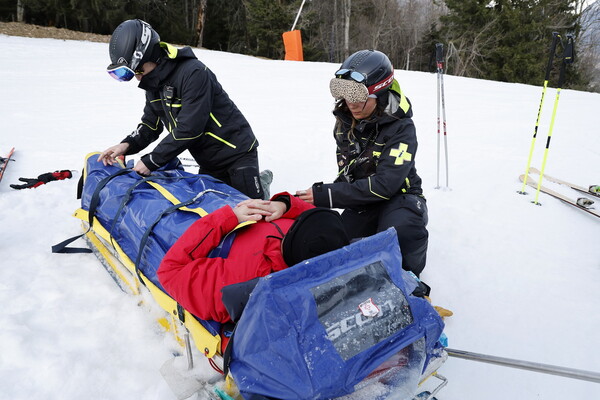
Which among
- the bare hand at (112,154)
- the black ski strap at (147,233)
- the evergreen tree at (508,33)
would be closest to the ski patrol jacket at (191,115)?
the bare hand at (112,154)

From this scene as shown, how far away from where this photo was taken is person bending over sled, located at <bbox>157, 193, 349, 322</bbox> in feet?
6.02

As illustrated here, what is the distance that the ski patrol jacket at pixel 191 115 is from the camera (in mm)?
3158

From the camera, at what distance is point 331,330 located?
1.58 metres

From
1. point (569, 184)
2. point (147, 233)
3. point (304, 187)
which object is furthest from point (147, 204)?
point (569, 184)

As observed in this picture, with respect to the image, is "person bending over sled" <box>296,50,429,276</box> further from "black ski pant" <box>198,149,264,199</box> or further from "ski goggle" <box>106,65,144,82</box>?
"ski goggle" <box>106,65,144,82</box>

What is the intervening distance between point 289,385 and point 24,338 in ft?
5.56

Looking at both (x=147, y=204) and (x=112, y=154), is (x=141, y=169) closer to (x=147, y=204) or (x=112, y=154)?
(x=112, y=154)

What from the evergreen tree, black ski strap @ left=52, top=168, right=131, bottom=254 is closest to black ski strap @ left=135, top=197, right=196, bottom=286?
black ski strap @ left=52, top=168, right=131, bottom=254

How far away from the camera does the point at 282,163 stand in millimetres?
5891

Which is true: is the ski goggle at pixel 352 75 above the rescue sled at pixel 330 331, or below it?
above

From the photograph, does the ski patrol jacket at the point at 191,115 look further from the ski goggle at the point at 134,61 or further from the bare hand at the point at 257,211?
the bare hand at the point at 257,211

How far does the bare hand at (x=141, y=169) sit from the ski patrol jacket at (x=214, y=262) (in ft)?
4.10

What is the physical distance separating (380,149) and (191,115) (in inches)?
57.9

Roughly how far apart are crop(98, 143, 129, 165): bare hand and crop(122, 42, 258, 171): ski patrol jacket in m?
0.12
